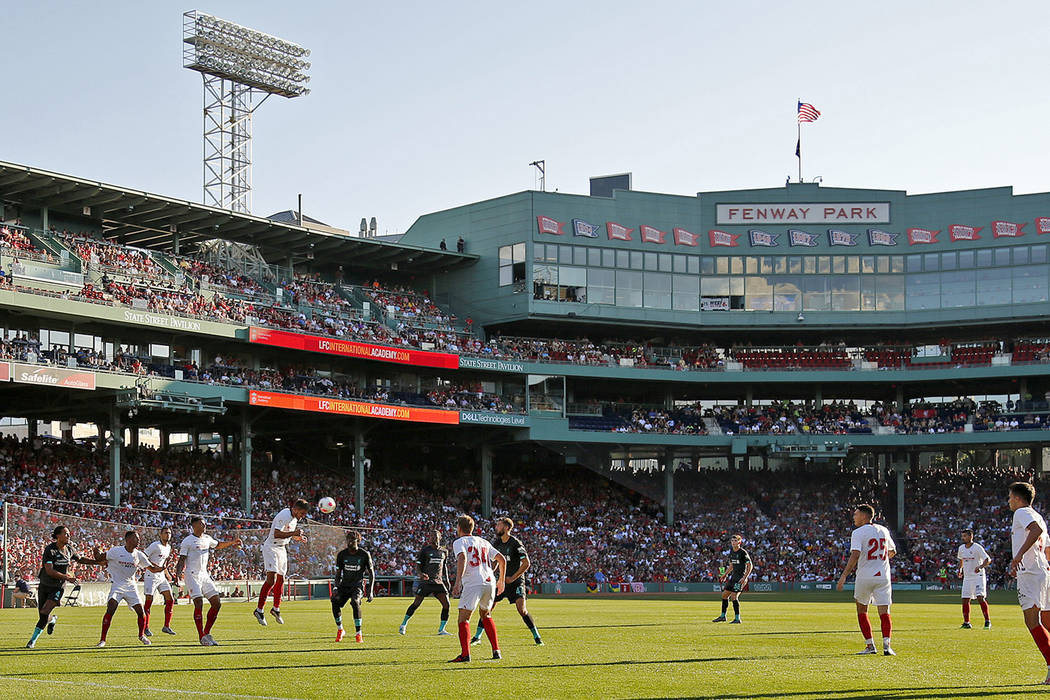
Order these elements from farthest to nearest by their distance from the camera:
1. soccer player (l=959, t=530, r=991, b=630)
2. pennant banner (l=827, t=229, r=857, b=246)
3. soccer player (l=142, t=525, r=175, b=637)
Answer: pennant banner (l=827, t=229, r=857, b=246) → soccer player (l=959, t=530, r=991, b=630) → soccer player (l=142, t=525, r=175, b=637)

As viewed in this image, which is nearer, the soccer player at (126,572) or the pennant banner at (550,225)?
the soccer player at (126,572)

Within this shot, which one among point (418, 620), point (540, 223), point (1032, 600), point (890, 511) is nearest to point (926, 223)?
point (890, 511)

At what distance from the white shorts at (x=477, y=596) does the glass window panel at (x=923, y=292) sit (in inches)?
2257

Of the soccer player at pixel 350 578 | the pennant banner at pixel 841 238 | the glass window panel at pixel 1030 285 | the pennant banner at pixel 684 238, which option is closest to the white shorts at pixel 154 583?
the soccer player at pixel 350 578

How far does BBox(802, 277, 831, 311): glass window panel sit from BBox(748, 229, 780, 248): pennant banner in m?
2.73

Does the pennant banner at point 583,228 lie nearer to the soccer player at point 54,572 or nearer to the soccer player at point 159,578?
the soccer player at point 159,578

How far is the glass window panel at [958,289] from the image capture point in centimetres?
6888

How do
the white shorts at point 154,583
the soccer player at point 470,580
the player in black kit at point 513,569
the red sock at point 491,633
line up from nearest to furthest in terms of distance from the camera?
the soccer player at point 470,580, the red sock at point 491,633, the player in black kit at point 513,569, the white shorts at point 154,583

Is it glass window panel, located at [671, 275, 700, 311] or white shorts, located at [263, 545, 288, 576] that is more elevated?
glass window panel, located at [671, 275, 700, 311]

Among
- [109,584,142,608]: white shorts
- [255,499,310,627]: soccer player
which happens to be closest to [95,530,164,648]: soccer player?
[109,584,142,608]: white shorts

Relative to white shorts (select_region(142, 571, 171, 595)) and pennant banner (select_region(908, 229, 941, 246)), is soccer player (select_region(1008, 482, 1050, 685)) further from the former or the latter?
pennant banner (select_region(908, 229, 941, 246))

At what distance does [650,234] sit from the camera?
6962cm

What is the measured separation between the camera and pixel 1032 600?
46.1 ft

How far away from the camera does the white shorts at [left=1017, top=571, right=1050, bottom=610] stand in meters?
14.1
